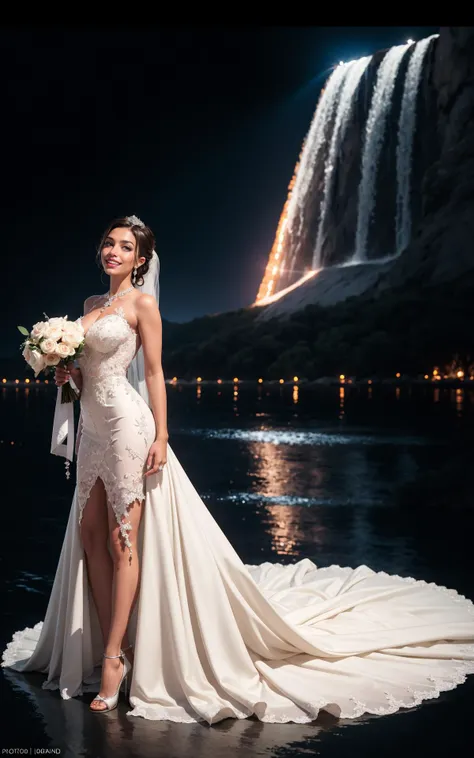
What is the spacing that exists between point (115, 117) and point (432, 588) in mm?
38623

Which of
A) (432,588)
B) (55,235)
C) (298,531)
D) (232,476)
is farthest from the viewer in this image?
(55,235)

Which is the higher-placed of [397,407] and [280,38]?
[280,38]

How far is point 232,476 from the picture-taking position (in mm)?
10078

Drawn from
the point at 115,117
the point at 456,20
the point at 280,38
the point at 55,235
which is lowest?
the point at 456,20

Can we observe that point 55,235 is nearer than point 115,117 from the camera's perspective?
Yes

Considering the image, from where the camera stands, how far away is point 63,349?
3615mm

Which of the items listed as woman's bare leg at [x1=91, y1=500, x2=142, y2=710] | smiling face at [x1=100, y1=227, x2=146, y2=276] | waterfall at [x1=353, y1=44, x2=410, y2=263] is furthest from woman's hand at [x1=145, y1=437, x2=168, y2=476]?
waterfall at [x1=353, y1=44, x2=410, y2=263]

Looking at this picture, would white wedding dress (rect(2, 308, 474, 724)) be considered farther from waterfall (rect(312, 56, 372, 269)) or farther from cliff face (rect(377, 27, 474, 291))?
waterfall (rect(312, 56, 372, 269))

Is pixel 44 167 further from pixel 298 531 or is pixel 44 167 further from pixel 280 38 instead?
pixel 298 531

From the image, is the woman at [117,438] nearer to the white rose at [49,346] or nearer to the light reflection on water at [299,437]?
the white rose at [49,346]

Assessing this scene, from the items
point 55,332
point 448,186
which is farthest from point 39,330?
point 448,186

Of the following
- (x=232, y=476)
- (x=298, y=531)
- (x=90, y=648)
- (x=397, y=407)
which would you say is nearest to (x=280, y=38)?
(x=397, y=407)

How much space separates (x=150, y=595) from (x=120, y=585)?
133 millimetres

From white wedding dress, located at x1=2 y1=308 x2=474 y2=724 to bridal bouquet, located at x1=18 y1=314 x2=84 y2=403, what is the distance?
0.11m
